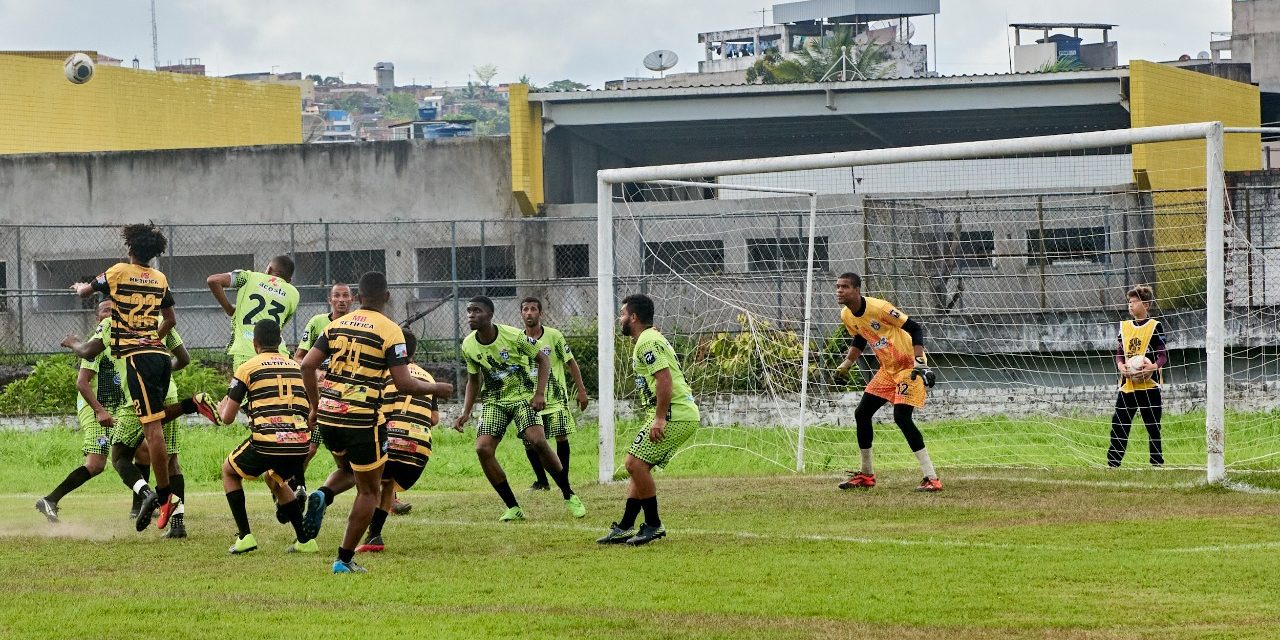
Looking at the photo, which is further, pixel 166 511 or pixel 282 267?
pixel 282 267

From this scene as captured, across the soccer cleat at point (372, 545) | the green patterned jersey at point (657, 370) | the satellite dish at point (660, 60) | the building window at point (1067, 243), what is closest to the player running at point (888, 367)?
the green patterned jersey at point (657, 370)

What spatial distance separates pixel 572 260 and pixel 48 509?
56.5ft

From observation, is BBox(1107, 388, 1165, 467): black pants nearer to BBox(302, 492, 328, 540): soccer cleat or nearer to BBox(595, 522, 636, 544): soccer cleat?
BBox(595, 522, 636, 544): soccer cleat

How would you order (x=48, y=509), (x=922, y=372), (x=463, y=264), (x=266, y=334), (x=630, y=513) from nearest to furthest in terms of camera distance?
(x=266, y=334) < (x=630, y=513) < (x=48, y=509) < (x=922, y=372) < (x=463, y=264)

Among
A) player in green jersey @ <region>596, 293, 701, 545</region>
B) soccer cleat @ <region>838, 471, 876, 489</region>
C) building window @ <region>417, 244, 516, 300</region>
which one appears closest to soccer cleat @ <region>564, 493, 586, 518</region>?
player in green jersey @ <region>596, 293, 701, 545</region>

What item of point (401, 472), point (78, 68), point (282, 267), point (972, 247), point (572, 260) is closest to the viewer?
point (401, 472)

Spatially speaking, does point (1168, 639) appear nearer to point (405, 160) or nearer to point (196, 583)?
point (196, 583)

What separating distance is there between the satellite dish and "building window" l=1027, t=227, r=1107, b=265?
2372 cm

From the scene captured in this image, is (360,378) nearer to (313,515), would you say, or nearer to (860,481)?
(313,515)

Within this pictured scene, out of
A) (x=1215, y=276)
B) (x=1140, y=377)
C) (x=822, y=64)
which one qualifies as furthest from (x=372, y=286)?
(x=822, y=64)

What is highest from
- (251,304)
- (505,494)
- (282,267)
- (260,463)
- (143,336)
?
(282,267)

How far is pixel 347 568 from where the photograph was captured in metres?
9.42

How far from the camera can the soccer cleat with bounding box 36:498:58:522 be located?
1267cm

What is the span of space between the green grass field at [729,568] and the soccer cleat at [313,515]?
266 millimetres
